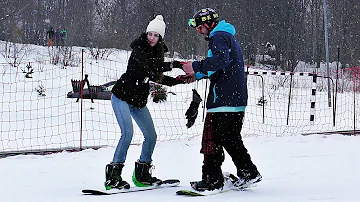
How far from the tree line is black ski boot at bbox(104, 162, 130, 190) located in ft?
74.3

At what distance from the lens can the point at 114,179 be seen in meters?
4.07

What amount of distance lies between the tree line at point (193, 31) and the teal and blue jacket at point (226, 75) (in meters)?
22.8

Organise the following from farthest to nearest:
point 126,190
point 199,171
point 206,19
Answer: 1. point 199,171
2. point 126,190
3. point 206,19

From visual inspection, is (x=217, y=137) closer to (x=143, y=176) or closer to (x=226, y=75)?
(x=226, y=75)

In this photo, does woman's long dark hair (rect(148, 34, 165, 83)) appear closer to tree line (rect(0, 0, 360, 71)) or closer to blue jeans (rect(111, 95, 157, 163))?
blue jeans (rect(111, 95, 157, 163))

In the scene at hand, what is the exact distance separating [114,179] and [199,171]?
1.54 m

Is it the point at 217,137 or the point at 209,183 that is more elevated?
the point at 217,137

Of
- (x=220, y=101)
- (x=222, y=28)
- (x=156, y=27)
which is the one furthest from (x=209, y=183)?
(x=156, y=27)

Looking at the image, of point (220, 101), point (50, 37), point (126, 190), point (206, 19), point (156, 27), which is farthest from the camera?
point (50, 37)

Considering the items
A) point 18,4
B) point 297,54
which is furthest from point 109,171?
point 297,54

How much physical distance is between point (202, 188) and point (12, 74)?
44.1 ft

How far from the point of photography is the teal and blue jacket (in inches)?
146

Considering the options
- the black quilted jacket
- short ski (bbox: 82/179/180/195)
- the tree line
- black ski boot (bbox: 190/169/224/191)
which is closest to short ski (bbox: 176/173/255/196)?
black ski boot (bbox: 190/169/224/191)

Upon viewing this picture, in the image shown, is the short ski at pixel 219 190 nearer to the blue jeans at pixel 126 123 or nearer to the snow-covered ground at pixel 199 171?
the snow-covered ground at pixel 199 171
